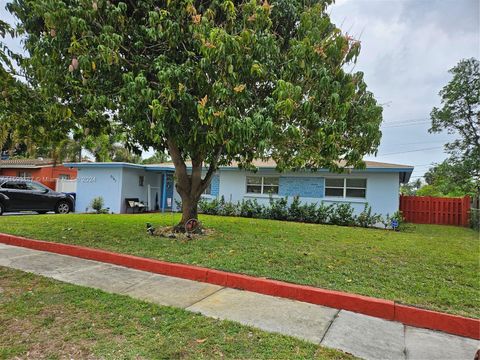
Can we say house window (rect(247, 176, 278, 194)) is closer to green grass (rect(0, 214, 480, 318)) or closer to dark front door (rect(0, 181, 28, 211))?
green grass (rect(0, 214, 480, 318))

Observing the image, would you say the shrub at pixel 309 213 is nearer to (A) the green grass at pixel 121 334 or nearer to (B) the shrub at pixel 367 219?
(B) the shrub at pixel 367 219

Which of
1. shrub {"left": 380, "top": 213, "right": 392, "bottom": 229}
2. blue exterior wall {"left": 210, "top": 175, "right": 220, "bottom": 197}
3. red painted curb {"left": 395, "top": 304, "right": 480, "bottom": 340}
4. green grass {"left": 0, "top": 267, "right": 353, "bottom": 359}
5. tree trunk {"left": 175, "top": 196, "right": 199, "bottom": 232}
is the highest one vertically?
blue exterior wall {"left": 210, "top": 175, "right": 220, "bottom": 197}

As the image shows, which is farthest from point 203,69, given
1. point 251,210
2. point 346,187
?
point 346,187

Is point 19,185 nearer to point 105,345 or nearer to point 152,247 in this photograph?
point 152,247

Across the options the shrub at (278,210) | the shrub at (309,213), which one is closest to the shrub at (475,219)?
the shrub at (309,213)

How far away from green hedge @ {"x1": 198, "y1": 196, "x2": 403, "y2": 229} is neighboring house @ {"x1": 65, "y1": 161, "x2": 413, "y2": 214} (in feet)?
1.66

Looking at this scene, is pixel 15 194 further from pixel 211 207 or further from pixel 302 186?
pixel 302 186

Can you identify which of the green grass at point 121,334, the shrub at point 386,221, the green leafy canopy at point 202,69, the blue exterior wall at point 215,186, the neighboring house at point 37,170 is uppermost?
the green leafy canopy at point 202,69

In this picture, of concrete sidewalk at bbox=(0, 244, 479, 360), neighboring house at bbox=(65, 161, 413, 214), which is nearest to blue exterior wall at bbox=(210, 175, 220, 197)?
neighboring house at bbox=(65, 161, 413, 214)

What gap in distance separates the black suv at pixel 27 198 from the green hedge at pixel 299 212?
6692mm

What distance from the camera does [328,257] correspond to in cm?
630

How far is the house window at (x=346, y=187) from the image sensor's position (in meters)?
14.3

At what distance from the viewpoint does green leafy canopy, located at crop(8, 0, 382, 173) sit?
17.1 feet

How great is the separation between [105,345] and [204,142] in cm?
393
